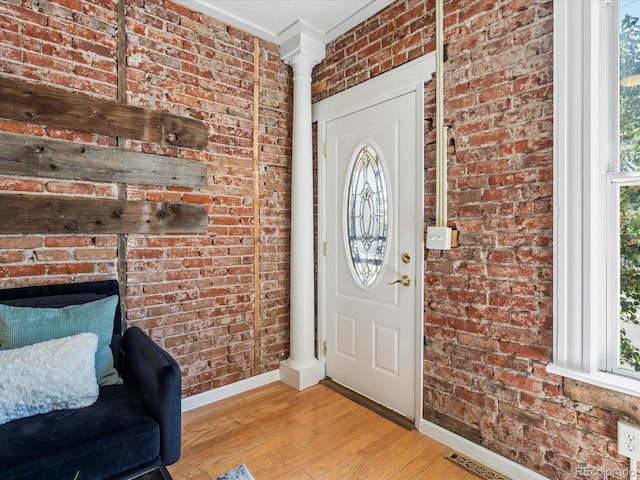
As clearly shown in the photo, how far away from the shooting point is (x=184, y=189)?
246 centimetres

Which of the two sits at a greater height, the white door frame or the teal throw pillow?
the white door frame

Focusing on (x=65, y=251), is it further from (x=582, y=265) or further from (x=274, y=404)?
(x=582, y=265)

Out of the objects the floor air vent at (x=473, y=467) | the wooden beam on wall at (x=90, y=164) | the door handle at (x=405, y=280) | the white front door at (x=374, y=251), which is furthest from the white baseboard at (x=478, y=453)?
the wooden beam on wall at (x=90, y=164)

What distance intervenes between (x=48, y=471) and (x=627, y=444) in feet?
7.34

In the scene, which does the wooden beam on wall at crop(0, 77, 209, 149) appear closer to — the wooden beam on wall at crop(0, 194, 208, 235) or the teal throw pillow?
the wooden beam on wall at crop(0, 194, 208, 235)

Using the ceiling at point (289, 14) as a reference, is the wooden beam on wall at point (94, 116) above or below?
below

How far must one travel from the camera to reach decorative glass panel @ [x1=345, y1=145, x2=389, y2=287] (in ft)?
8.15

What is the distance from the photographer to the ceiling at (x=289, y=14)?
7.86ft

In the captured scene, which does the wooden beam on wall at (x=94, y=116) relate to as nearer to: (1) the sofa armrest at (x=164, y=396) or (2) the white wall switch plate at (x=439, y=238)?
(1) the sofa armrest at (x=164, y=396)

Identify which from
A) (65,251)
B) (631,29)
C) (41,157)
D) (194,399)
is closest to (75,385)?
(65,251)

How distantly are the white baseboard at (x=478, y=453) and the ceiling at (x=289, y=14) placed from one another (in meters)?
2.72

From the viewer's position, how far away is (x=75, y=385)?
5.08 feet

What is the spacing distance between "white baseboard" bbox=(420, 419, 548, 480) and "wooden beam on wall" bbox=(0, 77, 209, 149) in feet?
7.81

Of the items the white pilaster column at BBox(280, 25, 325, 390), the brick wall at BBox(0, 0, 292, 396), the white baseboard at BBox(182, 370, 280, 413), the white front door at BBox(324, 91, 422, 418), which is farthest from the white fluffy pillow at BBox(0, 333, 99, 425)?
the white front door at BBox(324, 91, 422, 418)
